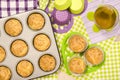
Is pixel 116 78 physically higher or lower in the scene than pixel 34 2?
lower

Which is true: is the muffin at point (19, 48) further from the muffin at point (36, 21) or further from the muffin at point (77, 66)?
the muffin at point (77, 66)

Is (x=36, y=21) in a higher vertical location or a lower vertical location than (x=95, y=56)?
higher

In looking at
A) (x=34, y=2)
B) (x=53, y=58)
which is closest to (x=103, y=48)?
(x=53, y=58)

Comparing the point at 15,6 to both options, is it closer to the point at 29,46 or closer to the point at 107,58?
the point at 29,46

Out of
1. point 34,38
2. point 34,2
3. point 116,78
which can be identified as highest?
point 34,2

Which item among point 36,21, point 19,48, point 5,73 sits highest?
point 36,21

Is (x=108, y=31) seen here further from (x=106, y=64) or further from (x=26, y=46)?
(x=26, y=46)

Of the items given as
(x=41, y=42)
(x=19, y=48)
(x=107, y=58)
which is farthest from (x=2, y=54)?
(x=107, y=58)
